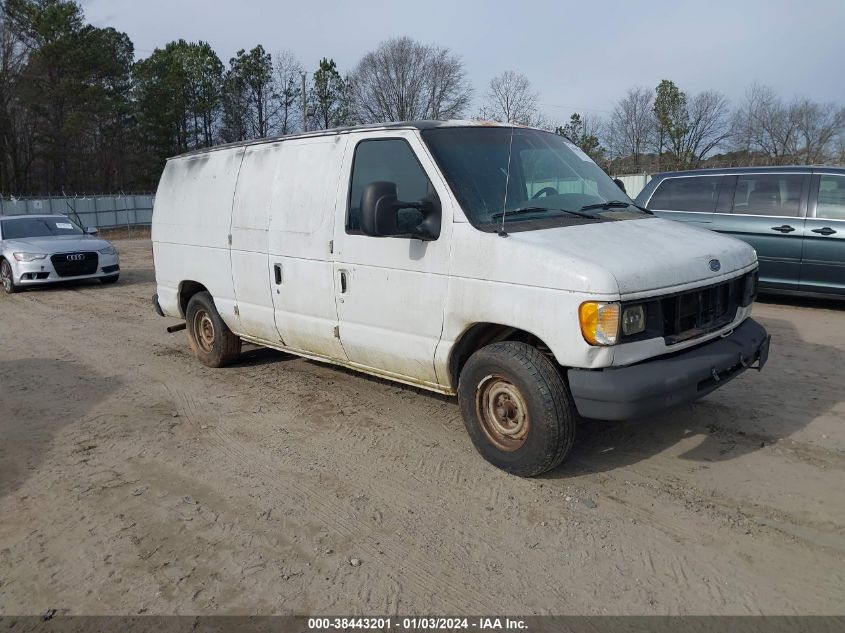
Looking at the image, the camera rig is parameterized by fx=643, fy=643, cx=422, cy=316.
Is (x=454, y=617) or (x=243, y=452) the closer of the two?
(x=454, y=617)

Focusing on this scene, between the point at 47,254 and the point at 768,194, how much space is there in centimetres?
1274

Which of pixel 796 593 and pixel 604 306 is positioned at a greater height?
pixel 604 306

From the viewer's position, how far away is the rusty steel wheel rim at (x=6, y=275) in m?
12.7

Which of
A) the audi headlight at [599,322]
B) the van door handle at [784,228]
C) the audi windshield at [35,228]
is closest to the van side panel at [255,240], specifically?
the audi headlight at [599,322]

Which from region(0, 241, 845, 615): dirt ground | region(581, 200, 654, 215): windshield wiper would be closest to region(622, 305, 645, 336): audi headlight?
region(0, 241, 845, 615): dirt ground

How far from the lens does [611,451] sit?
14.4 feet

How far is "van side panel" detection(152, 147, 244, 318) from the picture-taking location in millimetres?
6027

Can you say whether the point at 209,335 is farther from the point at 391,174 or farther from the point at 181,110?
the point at 181,110

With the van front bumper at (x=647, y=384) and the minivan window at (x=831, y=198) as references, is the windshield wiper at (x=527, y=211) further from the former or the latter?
the minivan window at (x=831, y=198)

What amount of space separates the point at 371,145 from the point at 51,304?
29.3 ft

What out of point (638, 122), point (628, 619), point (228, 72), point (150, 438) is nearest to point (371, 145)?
point (150, 438)

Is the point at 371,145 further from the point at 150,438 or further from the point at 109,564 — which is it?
the point at 109,564

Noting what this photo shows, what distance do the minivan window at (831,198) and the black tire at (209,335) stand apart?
768cm

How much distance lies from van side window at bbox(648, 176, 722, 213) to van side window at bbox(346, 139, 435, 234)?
678cm
